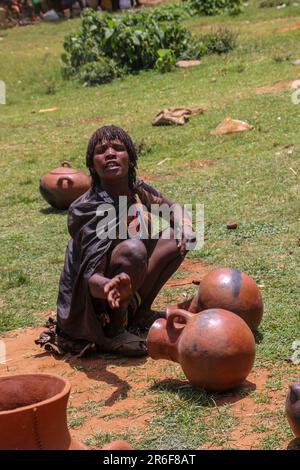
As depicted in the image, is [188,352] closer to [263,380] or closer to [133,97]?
[263,380]

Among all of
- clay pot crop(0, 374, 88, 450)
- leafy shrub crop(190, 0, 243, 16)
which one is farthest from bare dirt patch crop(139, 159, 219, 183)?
leafy shrub crop(190, 0, 243, 16)

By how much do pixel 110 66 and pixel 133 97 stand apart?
2075 mm

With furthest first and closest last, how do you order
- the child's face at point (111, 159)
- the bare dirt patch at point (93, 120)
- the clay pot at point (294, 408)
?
the bare dirt patch at point (93, 120)
the child's face at point (111, 159)
the clay pot at point (294, 408)

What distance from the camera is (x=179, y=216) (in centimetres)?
536

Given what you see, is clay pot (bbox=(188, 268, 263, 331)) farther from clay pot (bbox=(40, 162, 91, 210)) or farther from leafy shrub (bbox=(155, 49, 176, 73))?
leafy shrub (bbox=(155, 49, 176, 73))

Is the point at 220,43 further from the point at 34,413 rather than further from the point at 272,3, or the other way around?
the point at 34,413

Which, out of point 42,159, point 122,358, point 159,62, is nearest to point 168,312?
point 122,358

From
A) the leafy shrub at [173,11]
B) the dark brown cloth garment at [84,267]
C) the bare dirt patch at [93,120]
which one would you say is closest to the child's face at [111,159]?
the dark brown cloth garment at [84,267]

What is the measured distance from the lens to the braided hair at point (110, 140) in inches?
206

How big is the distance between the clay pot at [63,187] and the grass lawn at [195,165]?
0.16m

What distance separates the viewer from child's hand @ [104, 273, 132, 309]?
4.55 m

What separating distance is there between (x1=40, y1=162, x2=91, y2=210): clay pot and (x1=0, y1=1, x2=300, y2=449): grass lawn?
157mm

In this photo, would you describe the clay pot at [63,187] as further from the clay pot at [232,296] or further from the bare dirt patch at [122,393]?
the clay pot at [232,296]

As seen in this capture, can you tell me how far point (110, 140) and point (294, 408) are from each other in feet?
7.19
